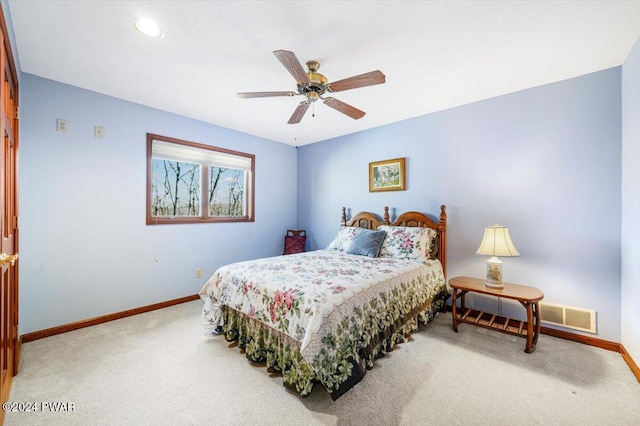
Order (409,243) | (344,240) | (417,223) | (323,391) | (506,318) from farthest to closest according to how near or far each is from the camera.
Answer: (344,240)
(417,223)
(409,243)
(506,318)
(323,391)

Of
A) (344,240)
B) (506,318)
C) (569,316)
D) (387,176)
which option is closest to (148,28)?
(344,240)

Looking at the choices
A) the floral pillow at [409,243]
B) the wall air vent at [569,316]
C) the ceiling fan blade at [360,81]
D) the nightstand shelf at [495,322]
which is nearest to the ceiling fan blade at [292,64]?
the ceiling fan blade at [360,81]

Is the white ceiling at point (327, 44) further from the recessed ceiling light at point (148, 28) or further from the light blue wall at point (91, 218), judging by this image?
the light blue wall at point (91, 218)

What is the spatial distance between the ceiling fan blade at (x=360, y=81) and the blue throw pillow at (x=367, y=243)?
189cm

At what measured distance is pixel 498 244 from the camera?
2.57 meters

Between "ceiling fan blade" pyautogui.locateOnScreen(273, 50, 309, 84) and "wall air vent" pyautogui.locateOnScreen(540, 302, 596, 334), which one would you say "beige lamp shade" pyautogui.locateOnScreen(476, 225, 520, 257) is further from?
"ceiling fan blade" pyautogui.locateOnScreen(273, 50, 309, 84)

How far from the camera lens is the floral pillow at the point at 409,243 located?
10.4 ft

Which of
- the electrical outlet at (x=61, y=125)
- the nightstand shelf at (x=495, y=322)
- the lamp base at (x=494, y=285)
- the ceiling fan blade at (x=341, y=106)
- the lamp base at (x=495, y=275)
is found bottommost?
the nightstand shelf at (x=495, y=322)

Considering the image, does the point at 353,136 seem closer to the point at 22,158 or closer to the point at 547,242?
the point at 547,242

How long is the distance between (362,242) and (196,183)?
101 inches

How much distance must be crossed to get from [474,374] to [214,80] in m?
3.42

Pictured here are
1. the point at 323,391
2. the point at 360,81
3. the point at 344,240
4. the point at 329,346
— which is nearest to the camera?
the point at 329,346

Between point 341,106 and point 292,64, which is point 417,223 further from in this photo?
point 292,64

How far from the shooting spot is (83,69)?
2496 mm
